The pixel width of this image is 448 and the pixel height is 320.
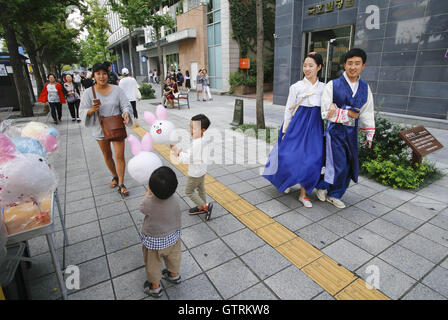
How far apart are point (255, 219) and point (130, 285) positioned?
1710mm

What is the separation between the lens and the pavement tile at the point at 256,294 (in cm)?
232

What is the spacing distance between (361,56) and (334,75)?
962cm

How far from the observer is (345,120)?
3.40 metres

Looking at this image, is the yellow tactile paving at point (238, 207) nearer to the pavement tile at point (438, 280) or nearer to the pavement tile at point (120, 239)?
the pavement tile at point (120, 239)

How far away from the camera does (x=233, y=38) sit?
59.2ft

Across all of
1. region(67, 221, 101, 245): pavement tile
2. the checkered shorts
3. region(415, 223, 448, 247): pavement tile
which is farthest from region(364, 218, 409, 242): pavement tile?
region(67, 221, 101, 245): pavement tile

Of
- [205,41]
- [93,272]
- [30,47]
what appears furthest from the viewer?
[205,41]

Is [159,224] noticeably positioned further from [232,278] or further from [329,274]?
[329,274]

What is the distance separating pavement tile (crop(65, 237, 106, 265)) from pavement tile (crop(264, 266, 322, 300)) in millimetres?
1846

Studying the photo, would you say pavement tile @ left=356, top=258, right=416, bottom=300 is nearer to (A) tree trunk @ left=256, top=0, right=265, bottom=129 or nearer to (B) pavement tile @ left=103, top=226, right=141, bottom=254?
(B) pavement tile @ left=103, top=226, right=141, bottom=254

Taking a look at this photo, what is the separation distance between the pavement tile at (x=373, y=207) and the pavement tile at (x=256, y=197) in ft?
4.33

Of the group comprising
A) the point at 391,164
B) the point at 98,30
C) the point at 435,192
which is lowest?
the point at 435,192

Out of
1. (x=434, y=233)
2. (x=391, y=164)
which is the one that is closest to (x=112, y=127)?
(x=434, y=233)
